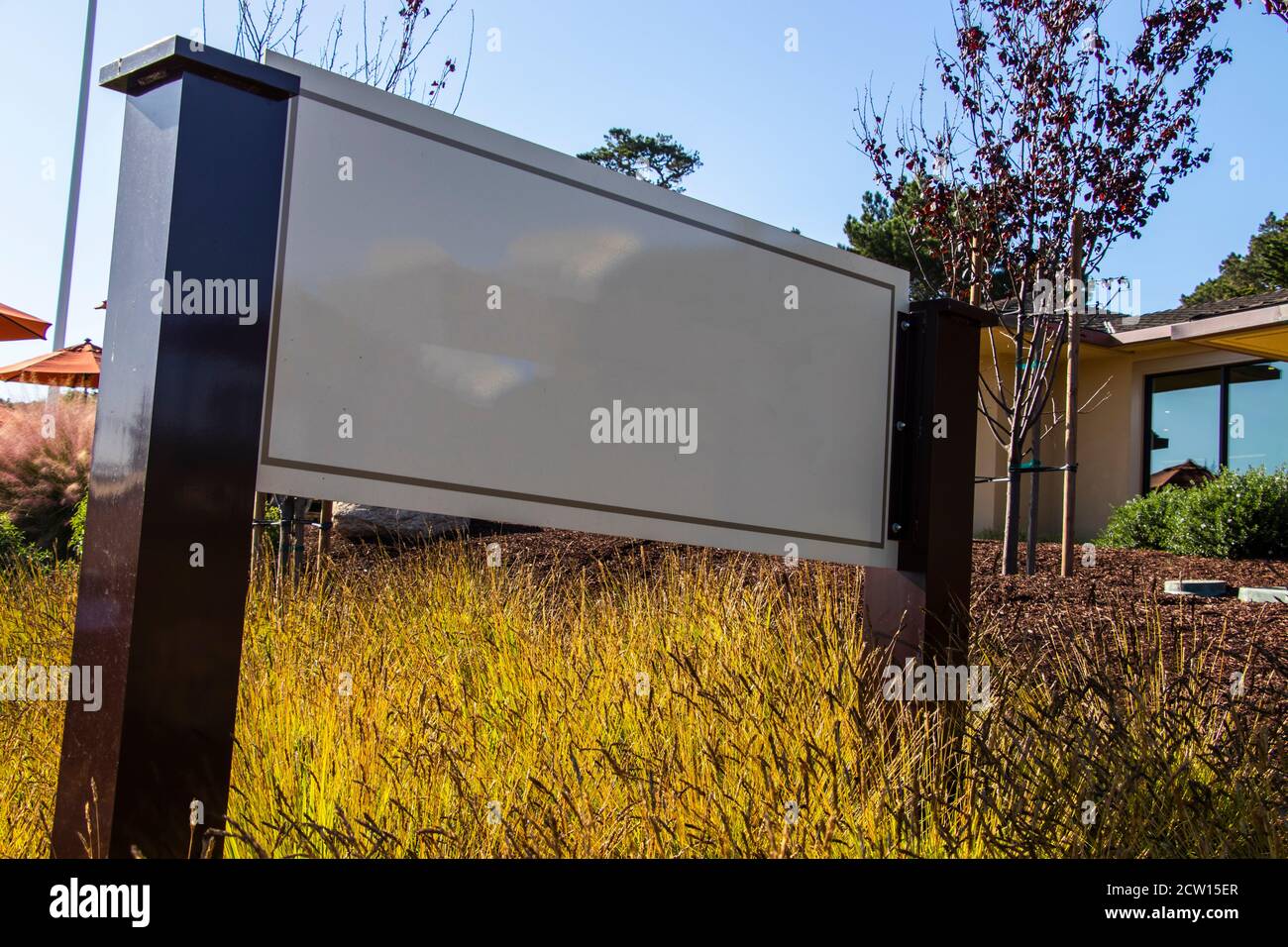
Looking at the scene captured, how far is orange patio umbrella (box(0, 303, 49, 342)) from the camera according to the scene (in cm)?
1194

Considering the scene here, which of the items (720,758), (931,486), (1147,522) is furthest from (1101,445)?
(720,758)

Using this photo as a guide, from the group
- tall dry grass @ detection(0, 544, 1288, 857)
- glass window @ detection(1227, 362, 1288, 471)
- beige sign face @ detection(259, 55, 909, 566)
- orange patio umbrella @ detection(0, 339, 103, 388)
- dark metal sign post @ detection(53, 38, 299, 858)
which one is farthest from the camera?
glass window @ detection(1227, 362, 1288, 471)

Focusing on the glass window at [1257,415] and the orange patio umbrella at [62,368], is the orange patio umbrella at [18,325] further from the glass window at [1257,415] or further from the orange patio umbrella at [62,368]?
the glass window at [1257,415]

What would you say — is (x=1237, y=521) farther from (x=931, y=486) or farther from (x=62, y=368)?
(x=62, y=368)

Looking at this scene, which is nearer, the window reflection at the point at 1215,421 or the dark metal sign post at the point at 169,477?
the dark metal sign post at the point at 169,477

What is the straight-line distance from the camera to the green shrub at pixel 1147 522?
11797mm

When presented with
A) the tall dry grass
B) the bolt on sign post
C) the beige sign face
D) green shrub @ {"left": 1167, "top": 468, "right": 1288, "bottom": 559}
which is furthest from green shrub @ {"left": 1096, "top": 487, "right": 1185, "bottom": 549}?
the beige sign face

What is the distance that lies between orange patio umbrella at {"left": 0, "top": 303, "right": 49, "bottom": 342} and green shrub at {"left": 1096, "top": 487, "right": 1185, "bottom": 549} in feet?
41.0

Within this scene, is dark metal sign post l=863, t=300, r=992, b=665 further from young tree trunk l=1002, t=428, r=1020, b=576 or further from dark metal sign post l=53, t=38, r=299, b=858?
young tree trunk l=1002, t=428, r=1020, b=576

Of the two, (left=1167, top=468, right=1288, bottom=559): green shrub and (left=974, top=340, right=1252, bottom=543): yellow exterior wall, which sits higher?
(left=974, top=340, right=1252, bottom=543): yellow exterior wall

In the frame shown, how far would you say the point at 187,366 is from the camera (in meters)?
1.81

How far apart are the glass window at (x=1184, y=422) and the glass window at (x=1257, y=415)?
24 centimetres

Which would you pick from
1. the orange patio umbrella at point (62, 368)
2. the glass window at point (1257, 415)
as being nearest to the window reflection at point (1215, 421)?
the glass window at point (1257, 415)
